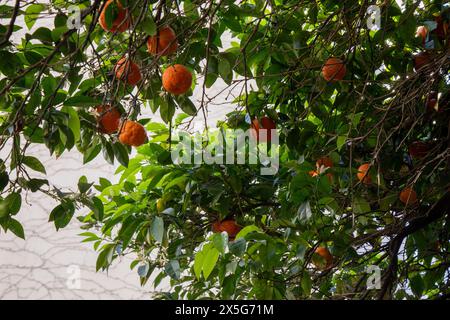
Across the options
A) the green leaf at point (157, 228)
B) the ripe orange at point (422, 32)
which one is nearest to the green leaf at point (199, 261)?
the green leaf at point (157, 228)

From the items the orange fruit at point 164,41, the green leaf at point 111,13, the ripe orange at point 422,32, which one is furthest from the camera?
the ripe orange at point 422,32

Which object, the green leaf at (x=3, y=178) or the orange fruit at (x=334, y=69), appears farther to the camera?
the orange fruit at (x=334, y=69)

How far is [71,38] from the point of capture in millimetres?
1142

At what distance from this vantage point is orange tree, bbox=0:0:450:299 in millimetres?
1158

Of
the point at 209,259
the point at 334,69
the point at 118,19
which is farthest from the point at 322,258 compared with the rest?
the point at 118,19

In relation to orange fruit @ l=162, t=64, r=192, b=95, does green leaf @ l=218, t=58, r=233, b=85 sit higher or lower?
higher

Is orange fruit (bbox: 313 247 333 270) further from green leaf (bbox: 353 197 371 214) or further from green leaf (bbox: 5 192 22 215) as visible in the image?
green leaf (bbox: 5 192 22 215)

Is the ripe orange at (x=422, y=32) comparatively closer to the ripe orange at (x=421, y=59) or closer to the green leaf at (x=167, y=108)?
the ripe orange at (x=421, y=59)

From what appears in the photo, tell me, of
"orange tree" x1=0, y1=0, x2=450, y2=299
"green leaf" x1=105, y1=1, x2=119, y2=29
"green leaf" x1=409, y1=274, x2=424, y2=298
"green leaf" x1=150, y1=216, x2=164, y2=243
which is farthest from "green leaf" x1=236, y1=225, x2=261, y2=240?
"green leaf" x1=409, y1=274, x2=424, y2=298

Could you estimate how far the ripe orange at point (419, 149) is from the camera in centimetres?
149

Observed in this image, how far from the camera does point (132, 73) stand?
46.7 inches

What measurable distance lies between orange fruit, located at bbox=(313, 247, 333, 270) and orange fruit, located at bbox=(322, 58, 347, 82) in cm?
33
